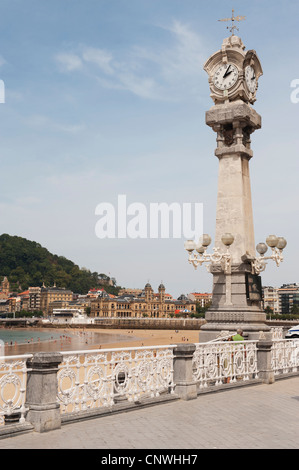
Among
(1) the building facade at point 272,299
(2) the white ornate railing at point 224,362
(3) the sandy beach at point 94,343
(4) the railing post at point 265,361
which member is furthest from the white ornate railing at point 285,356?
(1) the building facade at point 272,299

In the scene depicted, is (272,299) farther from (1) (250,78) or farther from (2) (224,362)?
(2) (224,362)

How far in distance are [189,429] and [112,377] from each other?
186cm

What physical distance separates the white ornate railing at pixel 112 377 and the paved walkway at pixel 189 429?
407 millimetres

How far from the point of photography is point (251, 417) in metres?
8.39

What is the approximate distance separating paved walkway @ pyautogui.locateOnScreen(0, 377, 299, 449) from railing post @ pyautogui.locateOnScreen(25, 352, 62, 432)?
19 cm

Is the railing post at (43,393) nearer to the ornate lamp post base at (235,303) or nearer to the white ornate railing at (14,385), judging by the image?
the white ornate railing at (14,385)

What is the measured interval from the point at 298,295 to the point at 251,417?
176 meters

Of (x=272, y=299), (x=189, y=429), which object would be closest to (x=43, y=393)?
(x=189, y=429)

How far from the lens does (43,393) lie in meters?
7.37

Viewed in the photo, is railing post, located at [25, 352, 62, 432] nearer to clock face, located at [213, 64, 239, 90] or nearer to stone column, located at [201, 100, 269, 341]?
stone column, located at [201, 100, 269, 341]

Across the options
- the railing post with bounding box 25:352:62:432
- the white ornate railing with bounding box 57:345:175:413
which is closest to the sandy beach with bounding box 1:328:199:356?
the white ornate railing with bounding box 57:345:175:413

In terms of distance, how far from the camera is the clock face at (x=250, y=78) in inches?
834

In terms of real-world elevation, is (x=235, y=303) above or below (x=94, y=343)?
above
